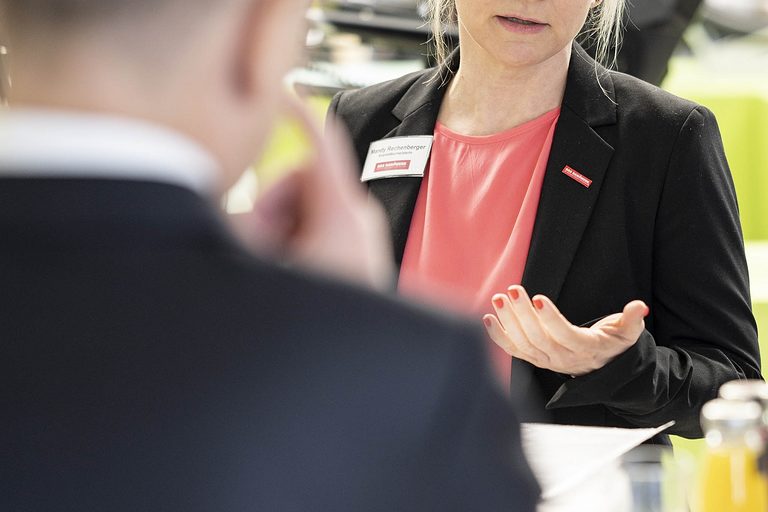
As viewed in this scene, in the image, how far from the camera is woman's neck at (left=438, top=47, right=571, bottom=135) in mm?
2018

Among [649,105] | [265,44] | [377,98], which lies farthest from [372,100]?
[265,44]

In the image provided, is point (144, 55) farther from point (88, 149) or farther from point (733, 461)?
point (733, 461)

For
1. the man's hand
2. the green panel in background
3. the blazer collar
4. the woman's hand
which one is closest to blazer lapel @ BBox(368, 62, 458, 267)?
the blazer collar

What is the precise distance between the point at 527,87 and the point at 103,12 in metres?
1.52

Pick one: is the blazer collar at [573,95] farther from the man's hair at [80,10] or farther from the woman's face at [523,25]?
the man's hair at [80,10]

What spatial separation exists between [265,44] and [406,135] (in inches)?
60.2

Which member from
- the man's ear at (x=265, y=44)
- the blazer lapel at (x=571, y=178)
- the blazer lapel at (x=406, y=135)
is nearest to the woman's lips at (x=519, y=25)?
the blazer lapel at (x=571, y=178)

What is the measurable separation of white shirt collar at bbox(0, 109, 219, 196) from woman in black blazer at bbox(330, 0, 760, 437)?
1.13m

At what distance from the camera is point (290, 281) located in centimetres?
57

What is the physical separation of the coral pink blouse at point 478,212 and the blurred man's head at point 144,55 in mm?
1251

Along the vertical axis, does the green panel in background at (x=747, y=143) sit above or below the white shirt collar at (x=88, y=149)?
below

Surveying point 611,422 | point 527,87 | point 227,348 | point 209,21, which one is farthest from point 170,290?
point 527,87

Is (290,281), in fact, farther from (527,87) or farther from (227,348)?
(527,87)

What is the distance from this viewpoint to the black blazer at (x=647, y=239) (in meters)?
1.77
